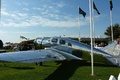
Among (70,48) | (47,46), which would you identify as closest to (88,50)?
(70,48)

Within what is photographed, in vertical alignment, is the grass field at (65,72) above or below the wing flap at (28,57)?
below

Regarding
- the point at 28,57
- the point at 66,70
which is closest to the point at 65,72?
the point at 66,70

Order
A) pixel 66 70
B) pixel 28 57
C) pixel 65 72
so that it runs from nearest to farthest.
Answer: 1. pixel 28 57
2. pixel 65 72
3. pixel 66 70

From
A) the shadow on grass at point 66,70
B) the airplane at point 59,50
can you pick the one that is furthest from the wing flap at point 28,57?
the shadow on grass at point 66,70

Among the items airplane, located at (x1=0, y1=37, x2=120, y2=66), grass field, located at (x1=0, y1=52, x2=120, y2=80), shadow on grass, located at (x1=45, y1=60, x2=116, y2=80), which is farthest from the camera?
airplane, located at (x1=0, y1=37, x2=120, y2=66)

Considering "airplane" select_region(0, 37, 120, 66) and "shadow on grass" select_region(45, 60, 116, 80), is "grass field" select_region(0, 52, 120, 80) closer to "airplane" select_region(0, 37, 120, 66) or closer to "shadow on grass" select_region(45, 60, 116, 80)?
"shadow on grass" select_region(45, 60, 116, 80)

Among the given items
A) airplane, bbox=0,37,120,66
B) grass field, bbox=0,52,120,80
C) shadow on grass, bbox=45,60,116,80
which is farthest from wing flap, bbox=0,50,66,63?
shadow on grass, bbox=45,60,116,80

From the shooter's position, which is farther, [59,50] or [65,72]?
[59,50]

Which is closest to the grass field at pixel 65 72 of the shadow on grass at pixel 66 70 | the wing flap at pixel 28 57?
the shadow on grass at pixel 66 70

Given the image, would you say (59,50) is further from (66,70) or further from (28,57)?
(28,57)

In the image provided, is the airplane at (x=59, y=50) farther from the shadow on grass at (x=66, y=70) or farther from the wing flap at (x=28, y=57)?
the shadow on grass at (x=66, y=70)

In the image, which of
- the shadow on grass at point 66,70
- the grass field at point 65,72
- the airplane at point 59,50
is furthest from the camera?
the airplane at point 59,50

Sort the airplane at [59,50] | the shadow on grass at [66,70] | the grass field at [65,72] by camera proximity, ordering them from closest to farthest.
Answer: the grass field at [65,72]
the shadow on grass at [66,70]
the airplane at [59,50]

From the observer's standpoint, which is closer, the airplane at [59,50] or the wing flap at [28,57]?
the wing flap at [28,57]
